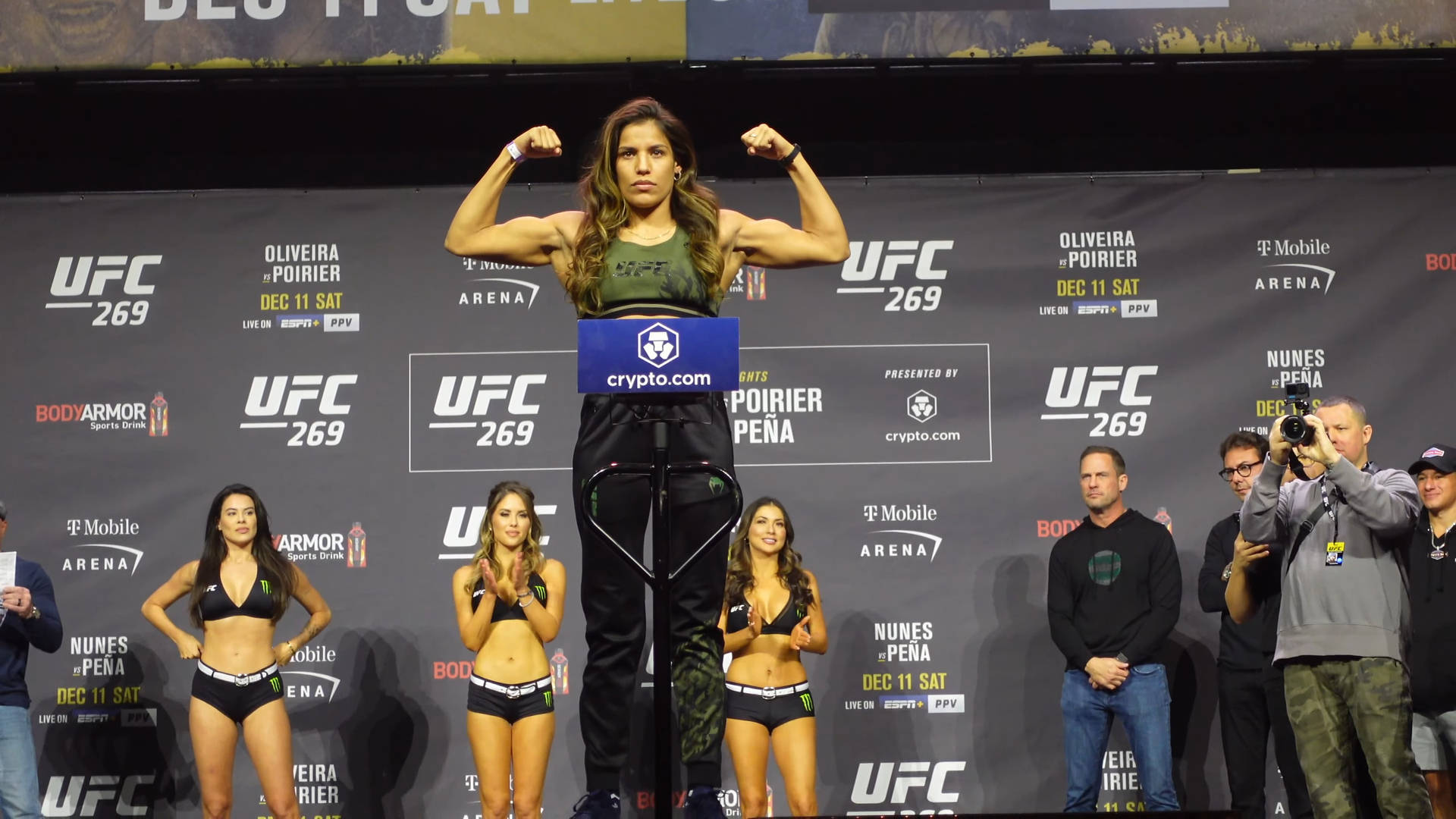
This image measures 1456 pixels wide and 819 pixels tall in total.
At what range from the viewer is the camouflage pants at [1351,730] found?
14.8 feet

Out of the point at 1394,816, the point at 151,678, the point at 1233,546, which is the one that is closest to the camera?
the point at 1394,816

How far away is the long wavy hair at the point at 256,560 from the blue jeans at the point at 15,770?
77 centimetres

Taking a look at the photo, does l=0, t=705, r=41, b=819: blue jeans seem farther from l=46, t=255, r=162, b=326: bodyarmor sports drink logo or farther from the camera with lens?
the camera with lens


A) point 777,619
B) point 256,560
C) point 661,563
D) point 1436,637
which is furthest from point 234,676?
point 1436,637

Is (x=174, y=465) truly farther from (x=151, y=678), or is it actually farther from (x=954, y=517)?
(x=954, y=517)

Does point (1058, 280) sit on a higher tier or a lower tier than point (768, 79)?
lower

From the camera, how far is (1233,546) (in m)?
5.75

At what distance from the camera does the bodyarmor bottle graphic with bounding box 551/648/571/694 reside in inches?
248

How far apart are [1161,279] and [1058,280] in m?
0.49

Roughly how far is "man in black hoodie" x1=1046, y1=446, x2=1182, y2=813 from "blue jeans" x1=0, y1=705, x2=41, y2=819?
13.8 ft

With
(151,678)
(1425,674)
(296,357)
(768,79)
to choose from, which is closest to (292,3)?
(296,357)

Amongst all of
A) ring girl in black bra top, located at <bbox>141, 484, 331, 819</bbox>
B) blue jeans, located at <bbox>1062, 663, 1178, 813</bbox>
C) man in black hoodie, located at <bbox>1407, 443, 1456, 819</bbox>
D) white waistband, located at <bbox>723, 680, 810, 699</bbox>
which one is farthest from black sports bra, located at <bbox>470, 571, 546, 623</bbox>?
man in black hoodie, located at <bbox>1407, 443, 1456, 819</bbox>

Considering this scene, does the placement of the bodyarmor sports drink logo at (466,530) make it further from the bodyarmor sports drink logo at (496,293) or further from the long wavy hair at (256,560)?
the bodyarmor sports drink logo at (496,293)

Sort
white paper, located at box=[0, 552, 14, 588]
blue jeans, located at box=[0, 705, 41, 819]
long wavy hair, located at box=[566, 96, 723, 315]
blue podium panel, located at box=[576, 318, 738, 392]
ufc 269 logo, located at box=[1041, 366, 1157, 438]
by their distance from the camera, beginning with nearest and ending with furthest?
blue podium panel, located at box=[576, 318, 738, 392] → long wavy hair, located at box=[566, 96, 723, 315] → white paper, located at box=[0, 552, 14, 588] → blue jeans, located at box=[0, 705, 41, 819] → ufc 269 logo, located at box=[1041, 366, 1157, 438]
